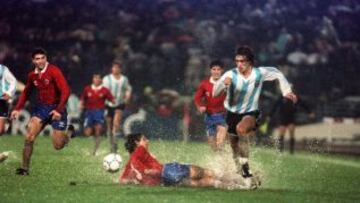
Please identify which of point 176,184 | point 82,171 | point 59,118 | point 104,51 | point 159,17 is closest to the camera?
point 176,184

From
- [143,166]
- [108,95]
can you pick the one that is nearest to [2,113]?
[143,166]

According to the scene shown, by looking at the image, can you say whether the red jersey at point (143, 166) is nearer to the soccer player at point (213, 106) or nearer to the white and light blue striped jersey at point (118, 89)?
the soccer player at point (213, 106)

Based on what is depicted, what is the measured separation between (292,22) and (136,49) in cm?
651

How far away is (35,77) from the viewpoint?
1295 cm

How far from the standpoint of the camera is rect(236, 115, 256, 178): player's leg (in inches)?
453

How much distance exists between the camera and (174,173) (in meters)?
11.5

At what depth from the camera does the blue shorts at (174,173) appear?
11484 millimetres

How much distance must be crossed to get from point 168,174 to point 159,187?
254mm

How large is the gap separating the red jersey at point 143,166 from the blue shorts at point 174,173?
0.31 feet

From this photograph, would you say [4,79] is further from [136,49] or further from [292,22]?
[292,22]

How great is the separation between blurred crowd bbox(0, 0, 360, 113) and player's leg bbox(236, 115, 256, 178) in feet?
44.8

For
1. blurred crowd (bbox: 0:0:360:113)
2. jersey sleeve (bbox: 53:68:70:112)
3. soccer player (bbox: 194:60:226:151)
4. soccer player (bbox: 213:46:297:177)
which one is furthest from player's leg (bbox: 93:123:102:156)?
soccer player (bbox: 213:46:297:177)

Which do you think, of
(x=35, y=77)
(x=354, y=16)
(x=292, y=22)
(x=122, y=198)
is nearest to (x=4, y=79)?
(x=35, y=77)

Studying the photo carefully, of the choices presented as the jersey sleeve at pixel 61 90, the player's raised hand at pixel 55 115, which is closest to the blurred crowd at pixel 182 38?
the jersey sleeve at pixel 61 90
